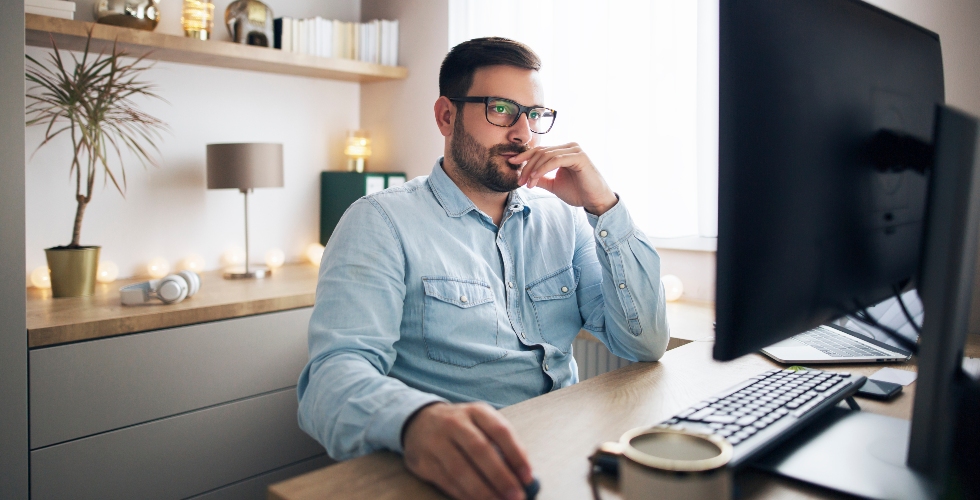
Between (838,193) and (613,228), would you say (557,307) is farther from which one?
(838,193)

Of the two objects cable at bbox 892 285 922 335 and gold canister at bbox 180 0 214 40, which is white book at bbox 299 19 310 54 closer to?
gold canister at bbox 180 0 214 40

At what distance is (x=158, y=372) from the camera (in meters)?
1.97

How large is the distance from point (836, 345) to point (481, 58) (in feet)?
3.13

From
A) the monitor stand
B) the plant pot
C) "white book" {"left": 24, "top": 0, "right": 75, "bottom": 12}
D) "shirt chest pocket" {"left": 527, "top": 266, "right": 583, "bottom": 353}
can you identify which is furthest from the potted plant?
the monitor stand

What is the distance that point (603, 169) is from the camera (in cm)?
254

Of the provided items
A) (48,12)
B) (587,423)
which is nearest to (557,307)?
(587,423)

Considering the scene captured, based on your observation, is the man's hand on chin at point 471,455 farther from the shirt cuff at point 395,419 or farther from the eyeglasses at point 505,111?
the eyeglasses at point 505,111

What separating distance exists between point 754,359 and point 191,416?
1.64 m

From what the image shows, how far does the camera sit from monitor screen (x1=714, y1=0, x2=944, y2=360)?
1.96 feet

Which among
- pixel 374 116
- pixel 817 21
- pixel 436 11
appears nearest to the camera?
pixel 817 21

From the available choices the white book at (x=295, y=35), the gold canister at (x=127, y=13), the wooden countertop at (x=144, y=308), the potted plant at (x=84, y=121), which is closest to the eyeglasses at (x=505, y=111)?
the wooden countertop at (x=144, y=308)

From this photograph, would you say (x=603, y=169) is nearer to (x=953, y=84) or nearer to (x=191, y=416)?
(x=953, y=84)

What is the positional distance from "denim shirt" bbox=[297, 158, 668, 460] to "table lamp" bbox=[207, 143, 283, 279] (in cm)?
140

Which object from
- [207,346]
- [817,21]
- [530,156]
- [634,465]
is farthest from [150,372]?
[817,21]
